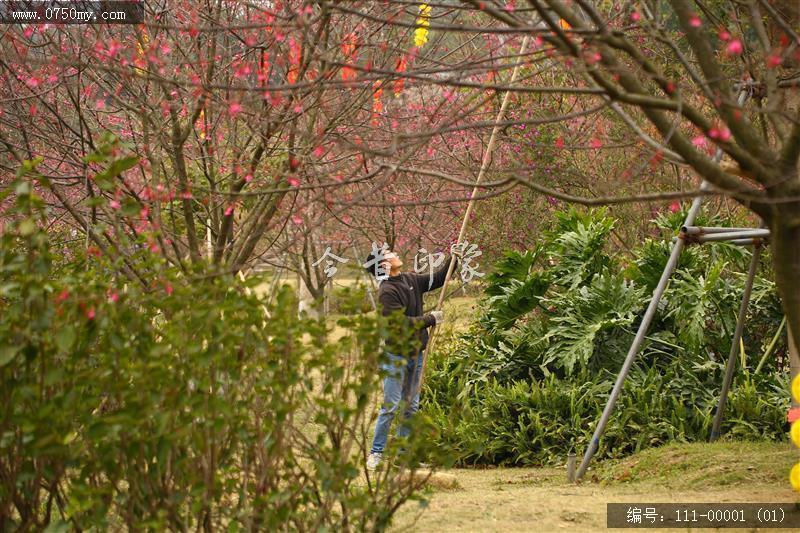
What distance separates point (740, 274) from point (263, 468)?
647 centimetres

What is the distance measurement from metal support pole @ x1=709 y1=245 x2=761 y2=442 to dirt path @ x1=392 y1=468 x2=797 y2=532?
1.14 metres

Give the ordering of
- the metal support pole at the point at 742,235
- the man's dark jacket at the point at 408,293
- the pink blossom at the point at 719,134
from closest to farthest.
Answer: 1. the pink blossom at the point at 719,134
2. the metal support pole at the point at 742,235
3. the man's dark jacket at the point at 408,293

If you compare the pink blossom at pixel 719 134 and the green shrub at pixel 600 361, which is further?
the green shrub at pixel 600 361

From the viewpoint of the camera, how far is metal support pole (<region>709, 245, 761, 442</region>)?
7.14 meters

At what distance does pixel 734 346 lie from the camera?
7.37 metres

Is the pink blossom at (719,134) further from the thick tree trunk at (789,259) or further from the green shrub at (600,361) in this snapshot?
the green shrub at (600,361)

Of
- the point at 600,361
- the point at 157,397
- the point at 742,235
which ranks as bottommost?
the point at 157,397

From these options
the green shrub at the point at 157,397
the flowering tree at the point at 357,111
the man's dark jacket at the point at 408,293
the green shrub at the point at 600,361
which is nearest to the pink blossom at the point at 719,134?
the flowering tree at the point at 357,111

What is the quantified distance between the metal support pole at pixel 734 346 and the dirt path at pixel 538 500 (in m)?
1.14

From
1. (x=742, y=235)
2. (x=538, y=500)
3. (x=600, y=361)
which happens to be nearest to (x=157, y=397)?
(x=538, y=500)

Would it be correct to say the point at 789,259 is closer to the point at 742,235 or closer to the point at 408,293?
the point at 742,235

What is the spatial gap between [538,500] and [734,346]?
2.17 metres

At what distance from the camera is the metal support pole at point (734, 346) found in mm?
7141

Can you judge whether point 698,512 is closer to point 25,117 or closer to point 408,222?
point 25,117
